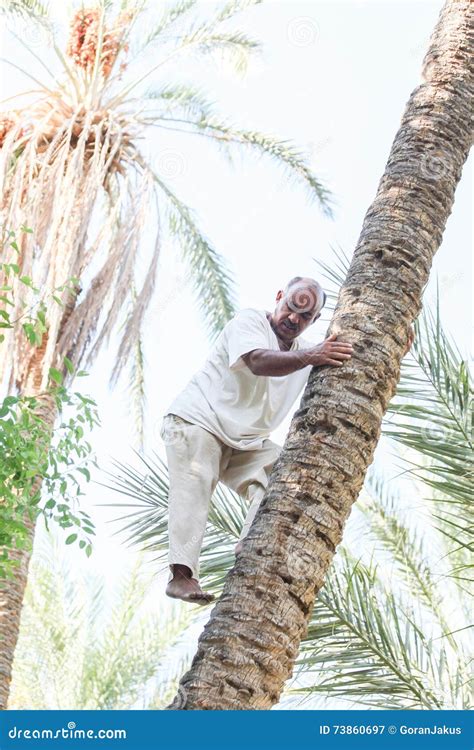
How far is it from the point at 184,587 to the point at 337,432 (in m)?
1.00

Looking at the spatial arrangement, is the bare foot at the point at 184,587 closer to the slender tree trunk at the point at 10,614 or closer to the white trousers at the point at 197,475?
the white trousers at the point at 197,475

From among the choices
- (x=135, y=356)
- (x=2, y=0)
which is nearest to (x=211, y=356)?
(x=135, y=356)

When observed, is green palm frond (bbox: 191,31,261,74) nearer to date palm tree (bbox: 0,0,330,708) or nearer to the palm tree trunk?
date palm tree (bbox: 0,0,330,708)

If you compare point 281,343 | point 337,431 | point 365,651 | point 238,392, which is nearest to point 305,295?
point 281,343

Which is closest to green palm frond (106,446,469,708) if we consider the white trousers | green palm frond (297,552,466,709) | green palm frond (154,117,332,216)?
green palm frond (297,552,466,709)

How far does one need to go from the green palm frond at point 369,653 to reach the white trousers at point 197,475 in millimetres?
1614

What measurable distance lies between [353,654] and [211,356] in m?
2.41

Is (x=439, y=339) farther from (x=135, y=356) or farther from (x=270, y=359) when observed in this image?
(x=135, y=356)

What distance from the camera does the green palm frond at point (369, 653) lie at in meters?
6.08

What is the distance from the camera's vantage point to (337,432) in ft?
12.0

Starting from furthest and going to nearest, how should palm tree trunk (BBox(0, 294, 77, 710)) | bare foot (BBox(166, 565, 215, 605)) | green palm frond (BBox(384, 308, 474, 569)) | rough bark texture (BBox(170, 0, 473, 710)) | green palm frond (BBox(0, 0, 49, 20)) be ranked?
green palm frond (BBox(0, 0, 49, 20)), palm tree trunk (BBox(0, 294, 77, 710)), green palm frond (BBox(384, 308, 474, 569)), bare foot (BBox(166, 565, 215, 605)), rough bark texture (BBox(170, 0, 473, 710))

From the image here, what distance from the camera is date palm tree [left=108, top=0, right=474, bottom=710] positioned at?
328cm

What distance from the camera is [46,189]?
10062mm

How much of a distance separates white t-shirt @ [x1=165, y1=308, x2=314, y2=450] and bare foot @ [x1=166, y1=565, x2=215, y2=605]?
0.60m
